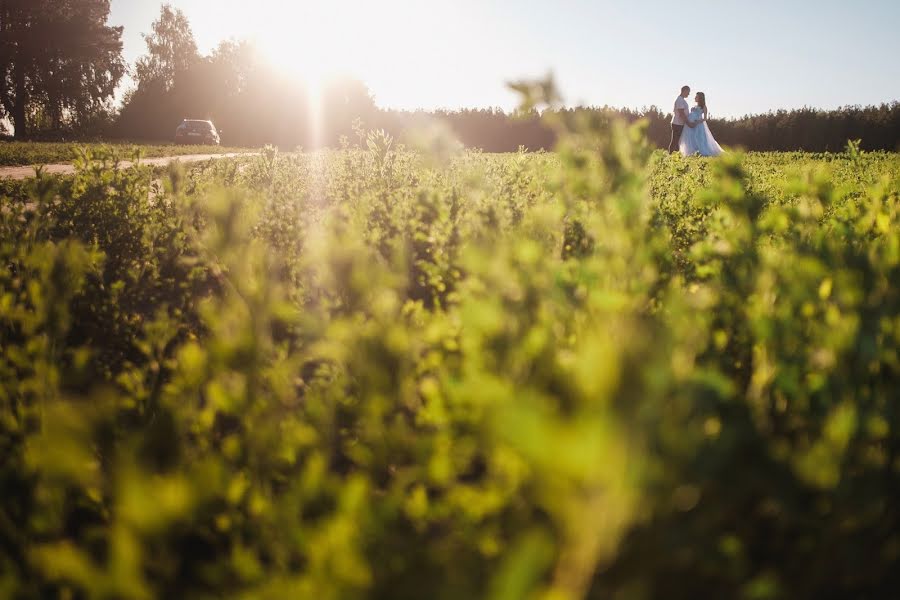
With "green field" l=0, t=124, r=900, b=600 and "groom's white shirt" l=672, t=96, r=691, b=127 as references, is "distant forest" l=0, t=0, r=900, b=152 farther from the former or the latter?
"green field" l=0, t=124, r=900, b=600

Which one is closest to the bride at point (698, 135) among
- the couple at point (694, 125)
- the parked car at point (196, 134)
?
the couple at point (694, 125)

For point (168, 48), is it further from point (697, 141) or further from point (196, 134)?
point (697, 141)

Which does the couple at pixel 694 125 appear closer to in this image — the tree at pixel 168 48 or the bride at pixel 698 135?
the bride at pixel 698 135

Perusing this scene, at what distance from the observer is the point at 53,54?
4519 cm

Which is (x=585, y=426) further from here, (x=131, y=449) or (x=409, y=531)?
(x=409, y=531)

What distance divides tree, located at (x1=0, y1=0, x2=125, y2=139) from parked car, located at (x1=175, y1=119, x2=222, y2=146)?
1322 centimetres

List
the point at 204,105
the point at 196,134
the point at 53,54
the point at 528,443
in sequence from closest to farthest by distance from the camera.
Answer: the point at 528,443, the point at 196,134, the point at 53,54, the point at 204,105

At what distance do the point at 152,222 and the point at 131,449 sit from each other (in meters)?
4.18

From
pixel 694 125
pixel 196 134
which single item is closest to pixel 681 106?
pixel 694 125

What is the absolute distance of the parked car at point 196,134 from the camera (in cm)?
3791

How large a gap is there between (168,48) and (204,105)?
11.6 meters

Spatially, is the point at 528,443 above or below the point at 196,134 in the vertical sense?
below

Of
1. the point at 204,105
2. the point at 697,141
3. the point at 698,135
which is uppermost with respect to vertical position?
the point at 204,105

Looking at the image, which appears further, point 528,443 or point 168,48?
point 168,48
